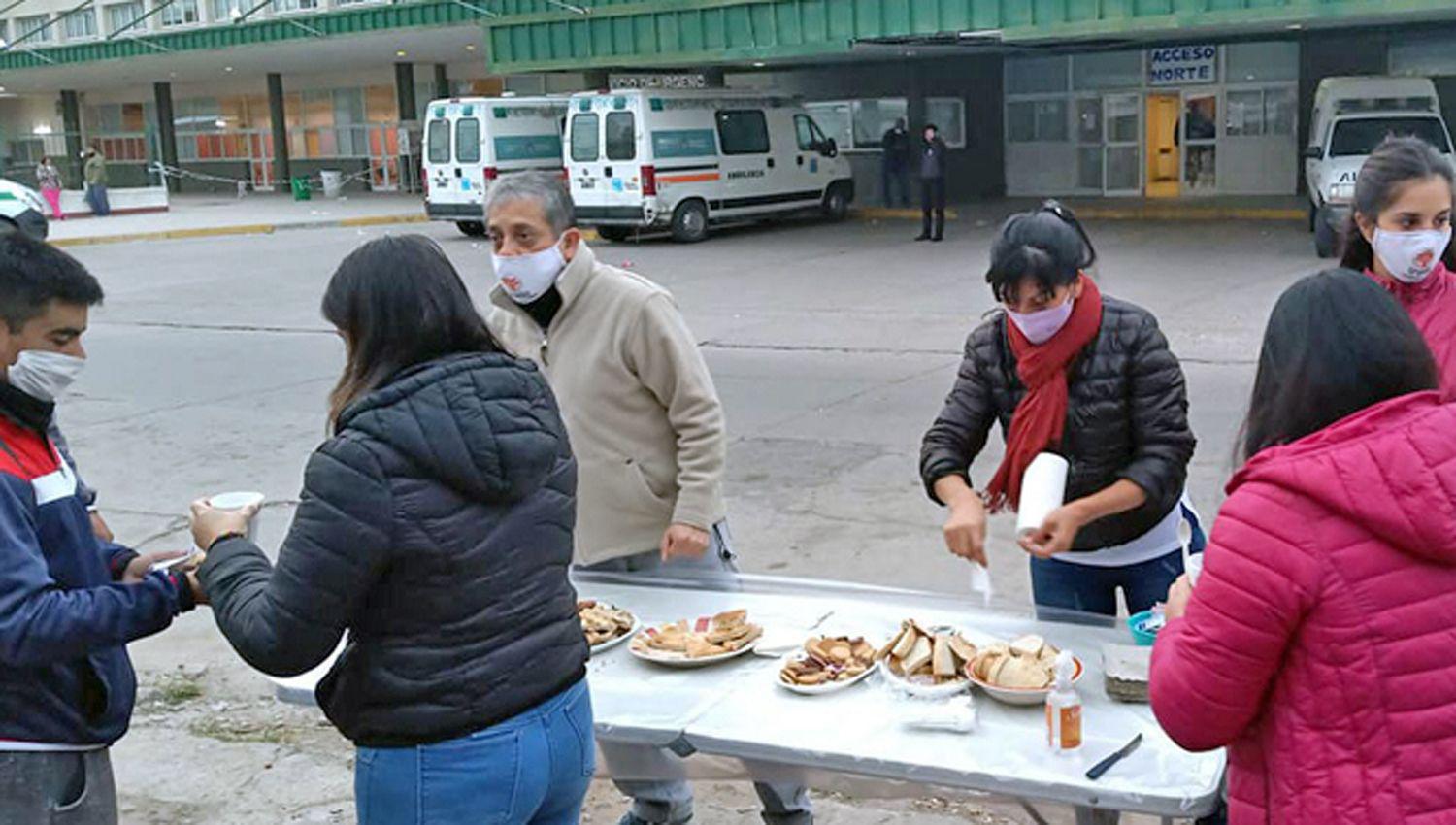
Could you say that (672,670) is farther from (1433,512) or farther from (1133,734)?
(1433,512)

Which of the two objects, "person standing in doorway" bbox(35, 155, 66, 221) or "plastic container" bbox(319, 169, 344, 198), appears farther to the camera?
"plastic container" bbox(319, 169, 344, 198)

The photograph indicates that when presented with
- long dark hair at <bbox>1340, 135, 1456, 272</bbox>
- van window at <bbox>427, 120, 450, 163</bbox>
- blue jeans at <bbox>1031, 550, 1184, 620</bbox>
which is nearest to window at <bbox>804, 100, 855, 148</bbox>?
van window at <bbox>427, 120, 450, 163</bbox>

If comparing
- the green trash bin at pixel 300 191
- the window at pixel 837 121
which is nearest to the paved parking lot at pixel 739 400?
the window at pixel 837 121

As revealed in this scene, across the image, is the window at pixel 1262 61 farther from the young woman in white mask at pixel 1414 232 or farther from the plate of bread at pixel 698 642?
the plate of bread at pixel 698 642

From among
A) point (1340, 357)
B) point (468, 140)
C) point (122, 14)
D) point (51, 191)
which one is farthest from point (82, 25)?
point (1340, 357)

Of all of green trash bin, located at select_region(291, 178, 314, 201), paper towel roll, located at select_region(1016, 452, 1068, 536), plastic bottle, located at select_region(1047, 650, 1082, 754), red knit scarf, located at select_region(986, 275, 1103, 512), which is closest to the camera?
plastic bottle, located at select_region(1047, 650, 1082, 754)

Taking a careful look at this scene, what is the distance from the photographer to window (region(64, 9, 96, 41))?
48.8 meters

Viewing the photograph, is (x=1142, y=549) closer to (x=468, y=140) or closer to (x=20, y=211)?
(x=20, y=211)

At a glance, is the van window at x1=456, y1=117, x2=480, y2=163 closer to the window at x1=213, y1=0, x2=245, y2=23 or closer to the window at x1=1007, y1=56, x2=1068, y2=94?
the window at x1=1007, y1=56, x2=1068, y2=94

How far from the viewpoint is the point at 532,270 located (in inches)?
160

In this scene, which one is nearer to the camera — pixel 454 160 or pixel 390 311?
pixel 390 311

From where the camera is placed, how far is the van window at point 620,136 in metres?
22.8

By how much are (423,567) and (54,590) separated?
28.0 inches

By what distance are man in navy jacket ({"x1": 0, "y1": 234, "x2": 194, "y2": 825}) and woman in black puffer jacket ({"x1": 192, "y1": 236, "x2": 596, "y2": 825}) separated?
0.19m
